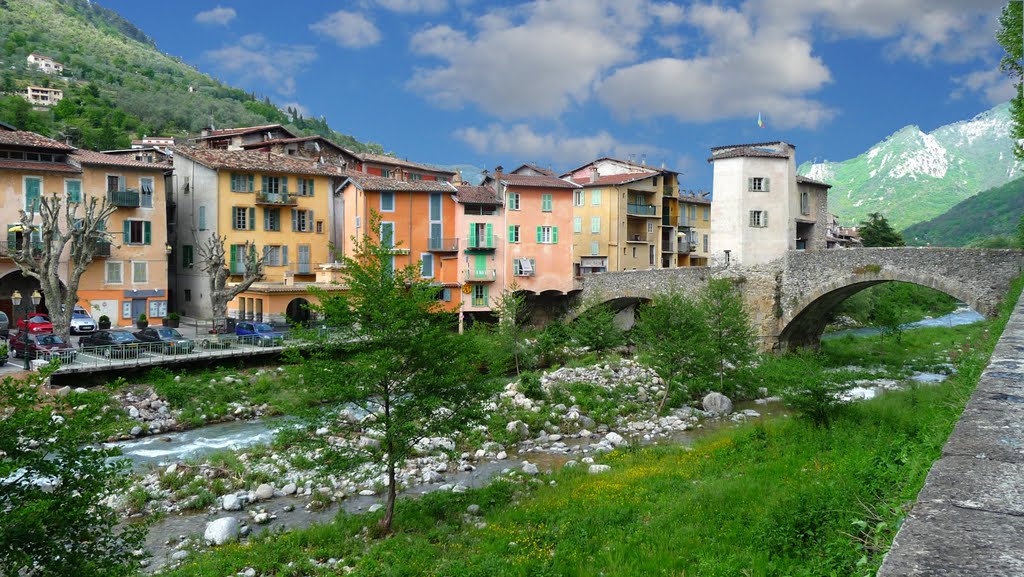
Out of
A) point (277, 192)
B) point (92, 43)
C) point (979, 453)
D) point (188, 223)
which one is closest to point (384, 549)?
point (979, 453)

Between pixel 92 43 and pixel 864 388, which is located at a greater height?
pixel 92 43

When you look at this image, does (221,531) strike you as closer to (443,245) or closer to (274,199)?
(443,245)

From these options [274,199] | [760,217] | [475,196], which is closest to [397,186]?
[475,196]

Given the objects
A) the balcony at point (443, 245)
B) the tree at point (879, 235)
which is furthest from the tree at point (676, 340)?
the tree at point (879, 235)

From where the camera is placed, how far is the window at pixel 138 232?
3912 cm

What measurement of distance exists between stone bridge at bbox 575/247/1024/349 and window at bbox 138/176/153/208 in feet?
90.9

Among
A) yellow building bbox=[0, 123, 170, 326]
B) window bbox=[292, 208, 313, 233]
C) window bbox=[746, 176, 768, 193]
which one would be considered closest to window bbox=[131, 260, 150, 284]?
yellow building bbox=[0, 123, 170, 326]

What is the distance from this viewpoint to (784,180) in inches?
1388

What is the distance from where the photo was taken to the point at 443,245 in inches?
1722

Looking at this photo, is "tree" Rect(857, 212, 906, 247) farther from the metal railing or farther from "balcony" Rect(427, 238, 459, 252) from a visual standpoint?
"balcony" Rect(427, 238, 459, 252)

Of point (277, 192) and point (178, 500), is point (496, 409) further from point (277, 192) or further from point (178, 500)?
point (277, 192)

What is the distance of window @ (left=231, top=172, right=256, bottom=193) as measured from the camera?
135 ft

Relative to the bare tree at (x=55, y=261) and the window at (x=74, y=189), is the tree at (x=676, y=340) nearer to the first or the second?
the bare tree at (x=55, y=261)

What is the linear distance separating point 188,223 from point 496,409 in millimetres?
29437
